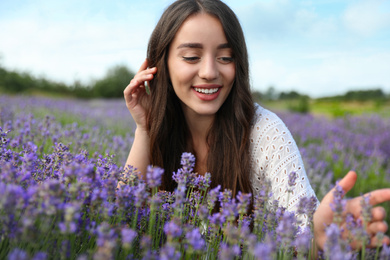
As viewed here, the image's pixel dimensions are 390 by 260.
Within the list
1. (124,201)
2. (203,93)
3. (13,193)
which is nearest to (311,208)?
(124,201)

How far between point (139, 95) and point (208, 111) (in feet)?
2.45

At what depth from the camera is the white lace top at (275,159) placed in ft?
7.92

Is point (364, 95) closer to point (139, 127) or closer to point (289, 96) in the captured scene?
A: point (289, 96)

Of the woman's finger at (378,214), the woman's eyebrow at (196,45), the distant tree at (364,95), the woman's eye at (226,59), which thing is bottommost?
the woman's finger at (378,214)

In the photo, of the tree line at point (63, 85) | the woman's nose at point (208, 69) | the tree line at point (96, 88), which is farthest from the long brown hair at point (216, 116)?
the tree line at point (63, 85)

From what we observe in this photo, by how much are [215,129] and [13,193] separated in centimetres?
200

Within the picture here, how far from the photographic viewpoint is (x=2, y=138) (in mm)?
2002

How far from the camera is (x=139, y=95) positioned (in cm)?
300

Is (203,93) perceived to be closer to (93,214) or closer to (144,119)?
(144,119)

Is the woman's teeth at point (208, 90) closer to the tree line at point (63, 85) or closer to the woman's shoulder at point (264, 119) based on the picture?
the woman's shoulder at point (264, 119)

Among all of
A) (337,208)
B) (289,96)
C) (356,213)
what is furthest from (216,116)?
(289,96)

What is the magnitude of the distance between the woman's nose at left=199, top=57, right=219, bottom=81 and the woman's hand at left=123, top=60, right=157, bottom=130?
52cm

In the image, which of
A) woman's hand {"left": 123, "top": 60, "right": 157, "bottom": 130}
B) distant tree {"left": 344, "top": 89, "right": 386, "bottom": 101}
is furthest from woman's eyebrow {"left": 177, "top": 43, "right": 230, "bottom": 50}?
distant tree {"left": 344, "top": 89, "right": 386, "bottom": 101}

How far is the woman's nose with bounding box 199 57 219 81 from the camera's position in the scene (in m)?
2.34
